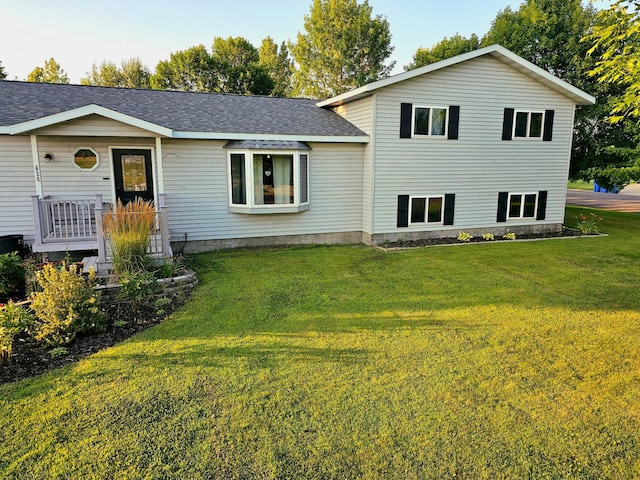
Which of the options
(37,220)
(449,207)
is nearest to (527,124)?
(449,207)

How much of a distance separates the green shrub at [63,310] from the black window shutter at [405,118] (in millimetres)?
8355

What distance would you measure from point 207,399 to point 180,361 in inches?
35.1

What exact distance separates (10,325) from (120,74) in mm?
38776

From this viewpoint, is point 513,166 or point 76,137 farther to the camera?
point 513,166

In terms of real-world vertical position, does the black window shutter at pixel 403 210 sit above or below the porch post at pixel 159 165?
below

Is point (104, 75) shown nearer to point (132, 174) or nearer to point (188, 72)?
point (188, 72)

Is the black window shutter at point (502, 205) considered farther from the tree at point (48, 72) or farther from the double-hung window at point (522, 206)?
the tree at point (48, 72)

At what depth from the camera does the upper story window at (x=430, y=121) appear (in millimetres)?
11016

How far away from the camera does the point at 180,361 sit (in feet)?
15.0

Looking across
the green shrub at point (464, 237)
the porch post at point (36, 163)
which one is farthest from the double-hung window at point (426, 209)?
the porch post at point (36, 163)

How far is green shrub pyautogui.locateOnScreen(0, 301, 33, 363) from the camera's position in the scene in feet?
14.5

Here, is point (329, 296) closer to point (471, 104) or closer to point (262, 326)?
point (262, 326)

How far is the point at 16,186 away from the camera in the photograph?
8703mm

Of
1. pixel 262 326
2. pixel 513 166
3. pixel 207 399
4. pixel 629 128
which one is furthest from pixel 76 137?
pixel 629 128
